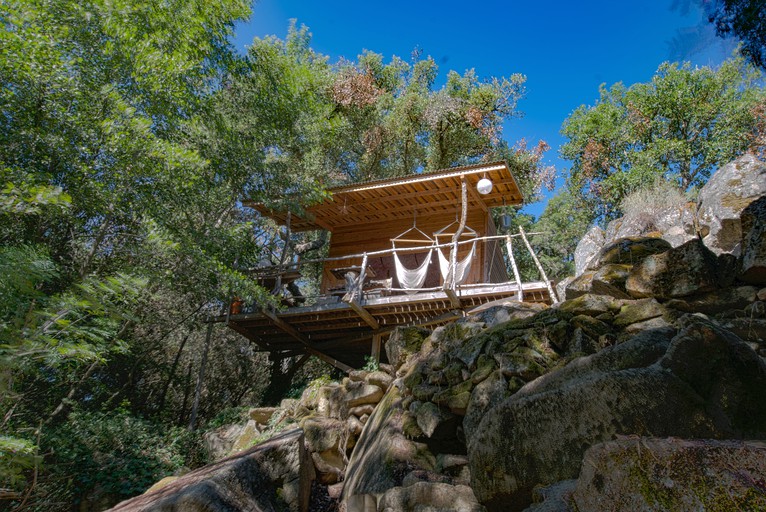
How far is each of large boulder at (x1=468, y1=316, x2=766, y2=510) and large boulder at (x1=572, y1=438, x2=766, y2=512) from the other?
2.68 feet

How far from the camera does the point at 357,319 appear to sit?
10406mm

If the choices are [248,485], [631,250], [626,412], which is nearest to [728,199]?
[631,250]

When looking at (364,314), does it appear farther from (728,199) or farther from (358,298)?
(728,199)

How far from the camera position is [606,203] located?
61.7 ft

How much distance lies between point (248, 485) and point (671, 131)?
2062cm

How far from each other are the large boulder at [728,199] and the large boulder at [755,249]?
271 cm

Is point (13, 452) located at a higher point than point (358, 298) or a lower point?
lower

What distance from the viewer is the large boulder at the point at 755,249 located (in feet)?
12.8

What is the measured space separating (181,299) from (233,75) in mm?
6051

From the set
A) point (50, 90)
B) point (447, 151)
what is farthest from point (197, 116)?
point (447, 151)

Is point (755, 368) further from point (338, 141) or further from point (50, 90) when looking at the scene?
point (338, 141)

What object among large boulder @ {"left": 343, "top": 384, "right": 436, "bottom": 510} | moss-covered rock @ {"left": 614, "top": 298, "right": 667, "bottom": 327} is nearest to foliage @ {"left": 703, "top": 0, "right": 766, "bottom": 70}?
moss-covered rock @ {"left": 614, "top": 298, "right": 667, "bottom": 327}

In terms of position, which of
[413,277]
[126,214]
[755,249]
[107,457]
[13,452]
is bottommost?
[107,457]

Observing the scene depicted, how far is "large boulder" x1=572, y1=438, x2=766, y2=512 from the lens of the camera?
1464mm
